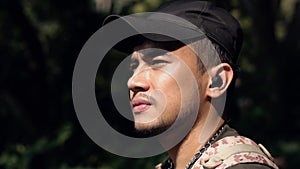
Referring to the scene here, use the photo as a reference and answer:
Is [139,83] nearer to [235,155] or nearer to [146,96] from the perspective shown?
[146,96]

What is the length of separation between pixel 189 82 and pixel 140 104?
0.20 metres

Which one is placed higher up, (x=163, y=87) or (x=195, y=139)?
(x=163, y=87)

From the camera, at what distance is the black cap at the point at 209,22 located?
245cm

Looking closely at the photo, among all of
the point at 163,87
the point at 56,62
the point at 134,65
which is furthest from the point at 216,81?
the point at 56,62

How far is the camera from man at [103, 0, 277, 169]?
238 centimetres

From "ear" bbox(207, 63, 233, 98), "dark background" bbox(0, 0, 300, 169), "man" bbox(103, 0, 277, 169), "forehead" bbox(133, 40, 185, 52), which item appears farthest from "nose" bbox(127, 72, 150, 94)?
"dark background" bbox(0, 0, 300, 169)

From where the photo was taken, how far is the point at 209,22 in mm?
2467

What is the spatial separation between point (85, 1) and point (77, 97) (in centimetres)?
542

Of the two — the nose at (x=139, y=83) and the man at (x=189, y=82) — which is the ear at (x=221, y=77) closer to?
the man at (x=189, y=82)

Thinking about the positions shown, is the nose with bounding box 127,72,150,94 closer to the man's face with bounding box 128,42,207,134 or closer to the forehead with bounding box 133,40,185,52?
the man's face with bounding box 128,42,207,134

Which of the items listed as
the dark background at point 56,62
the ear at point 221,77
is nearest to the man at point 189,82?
the ear at point 221,77

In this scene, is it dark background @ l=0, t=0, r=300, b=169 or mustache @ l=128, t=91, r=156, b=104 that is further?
dark background @ l=0, t=0, r=300, b=169

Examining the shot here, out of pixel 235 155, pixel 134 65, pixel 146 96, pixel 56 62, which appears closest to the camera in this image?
pixel 235 155

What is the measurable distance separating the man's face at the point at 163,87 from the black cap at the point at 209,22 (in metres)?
0.08
